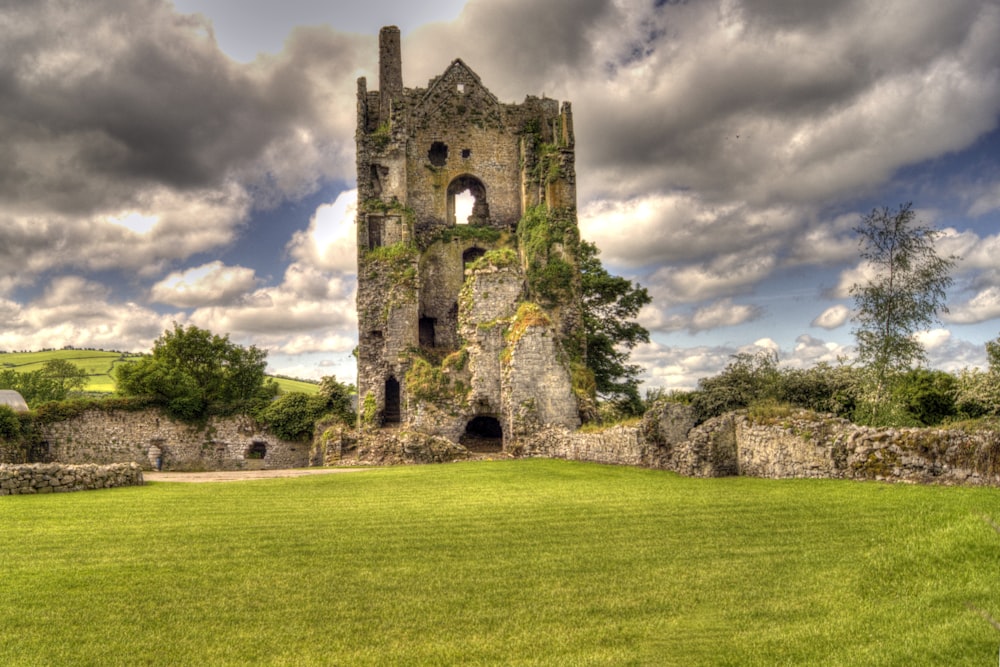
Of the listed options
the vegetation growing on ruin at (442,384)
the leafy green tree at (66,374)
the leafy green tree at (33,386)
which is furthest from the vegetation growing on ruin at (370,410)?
the leafy green tree at (66,374)

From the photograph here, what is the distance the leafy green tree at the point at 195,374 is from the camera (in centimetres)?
3275

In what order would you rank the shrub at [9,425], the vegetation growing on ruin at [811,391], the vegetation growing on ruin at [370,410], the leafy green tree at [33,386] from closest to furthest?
the vegetation growing on ruin at [811,391] < the vegetation growing on ruin at [370,410] < the shrub at [9,425] < the leafy green tree at [33,386]

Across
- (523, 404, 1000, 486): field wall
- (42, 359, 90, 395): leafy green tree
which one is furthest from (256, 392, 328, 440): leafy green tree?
(42, 359, 90, 395): leafy green tree

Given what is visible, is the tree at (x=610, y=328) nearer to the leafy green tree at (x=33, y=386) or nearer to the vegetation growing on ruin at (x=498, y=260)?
the vegetation growing on ruin at (x=498, y=260)

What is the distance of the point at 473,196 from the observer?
34625mm

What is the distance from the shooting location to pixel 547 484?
13.1 metres

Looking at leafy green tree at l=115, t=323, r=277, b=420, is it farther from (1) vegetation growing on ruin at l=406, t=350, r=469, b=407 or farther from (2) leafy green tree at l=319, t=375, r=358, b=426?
(1) vegetation growing on ruin at l=406, t=350, r=469, b=407

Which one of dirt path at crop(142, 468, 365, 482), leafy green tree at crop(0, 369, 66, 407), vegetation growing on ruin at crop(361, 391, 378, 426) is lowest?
dirt path at crop(142, 468, 365, 482)

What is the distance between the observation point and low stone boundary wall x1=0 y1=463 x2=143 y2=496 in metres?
14.2

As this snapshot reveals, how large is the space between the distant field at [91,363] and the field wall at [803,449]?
176 ft

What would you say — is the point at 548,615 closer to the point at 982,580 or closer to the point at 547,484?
the point at 982,580

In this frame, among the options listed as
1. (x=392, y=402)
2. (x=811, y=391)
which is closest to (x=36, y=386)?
(x=392, y=402)

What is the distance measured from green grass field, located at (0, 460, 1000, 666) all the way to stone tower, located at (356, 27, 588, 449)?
1362 centimetres

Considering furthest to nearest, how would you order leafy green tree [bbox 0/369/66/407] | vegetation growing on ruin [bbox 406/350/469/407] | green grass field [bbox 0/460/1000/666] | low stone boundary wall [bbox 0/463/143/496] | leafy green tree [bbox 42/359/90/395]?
1. leafy green tree [bbox 42/359/90/395]
2. leafy green tree [bbox 0/369/66/407]
3. vegetation growing on ruin [bbox 406/350/469/407]
4. low stone boundary wall [bbox 0/463/143/496]
5. green grass field [bbox 0/460/1000/666]
